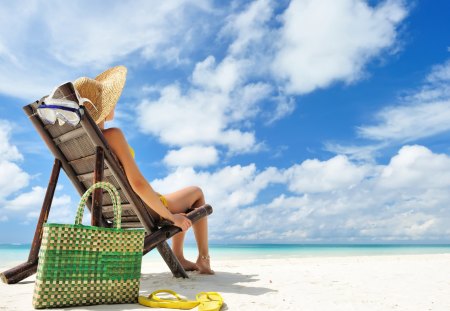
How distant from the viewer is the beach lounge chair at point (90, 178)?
3.37 meters

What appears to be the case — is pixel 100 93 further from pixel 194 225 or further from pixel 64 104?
pixel 194 225

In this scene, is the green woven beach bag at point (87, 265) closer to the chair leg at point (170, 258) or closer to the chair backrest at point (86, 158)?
the chair backrest at point (86, 158)

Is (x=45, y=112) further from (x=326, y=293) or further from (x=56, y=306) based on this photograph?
(x=326, y=293)

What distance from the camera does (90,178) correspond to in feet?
13.7

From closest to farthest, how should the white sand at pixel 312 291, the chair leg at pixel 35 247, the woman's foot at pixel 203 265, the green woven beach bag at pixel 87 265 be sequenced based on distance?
the green woven beach bag at pixel 87 265, the white sand at pixel 312 291, the chair leg at pixel 35 247, the woman's foot at pixel 203 265

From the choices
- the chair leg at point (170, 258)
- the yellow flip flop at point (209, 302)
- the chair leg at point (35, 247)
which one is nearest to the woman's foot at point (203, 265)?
the chair leg at point (170, 258)

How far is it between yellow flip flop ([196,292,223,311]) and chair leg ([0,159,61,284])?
2.03 metres

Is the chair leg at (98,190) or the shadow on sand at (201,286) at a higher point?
the chair leg at (98,190)

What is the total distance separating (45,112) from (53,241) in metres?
1.28

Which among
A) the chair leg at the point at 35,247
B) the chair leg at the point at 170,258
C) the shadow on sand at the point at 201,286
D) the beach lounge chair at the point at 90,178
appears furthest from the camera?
the chair leg at the point at 170,258

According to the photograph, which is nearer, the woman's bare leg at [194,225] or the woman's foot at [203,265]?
the woman's bare leg at [194,225]

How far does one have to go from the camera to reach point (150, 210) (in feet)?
12.9

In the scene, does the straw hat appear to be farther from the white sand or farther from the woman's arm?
the white sand

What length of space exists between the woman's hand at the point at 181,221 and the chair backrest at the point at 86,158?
0.21 meters
